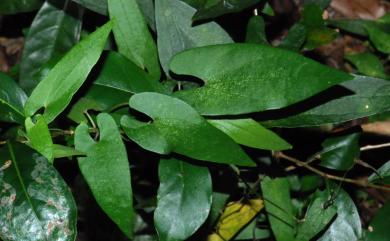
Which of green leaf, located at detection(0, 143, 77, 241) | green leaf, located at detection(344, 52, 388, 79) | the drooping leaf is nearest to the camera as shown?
green leaf, located at detection(0, 143, 77, 241)

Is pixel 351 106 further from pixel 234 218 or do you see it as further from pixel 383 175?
pixel 234 218

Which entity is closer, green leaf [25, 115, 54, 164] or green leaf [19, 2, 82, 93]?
green leaf [25, 115, 54, 164]

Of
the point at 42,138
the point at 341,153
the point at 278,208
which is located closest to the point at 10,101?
the point at 42,138

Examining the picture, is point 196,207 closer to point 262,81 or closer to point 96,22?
point 262,81

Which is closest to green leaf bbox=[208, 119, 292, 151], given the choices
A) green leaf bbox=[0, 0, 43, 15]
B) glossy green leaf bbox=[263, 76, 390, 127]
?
glossy green leaf bbox=[263, 76, 390, 127]

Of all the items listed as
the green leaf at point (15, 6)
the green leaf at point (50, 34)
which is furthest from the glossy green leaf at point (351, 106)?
the green leaf at point (15, 6)

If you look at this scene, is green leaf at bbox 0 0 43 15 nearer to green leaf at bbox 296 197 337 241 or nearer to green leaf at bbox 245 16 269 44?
green leaf at bbox 245 16 269 44

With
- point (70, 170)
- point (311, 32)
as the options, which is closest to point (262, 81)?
point (311, 32)

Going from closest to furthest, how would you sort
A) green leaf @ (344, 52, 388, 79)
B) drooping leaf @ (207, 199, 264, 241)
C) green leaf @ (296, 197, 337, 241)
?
green leaf @ (296, 197, 337, 241), drooping leaf @ (207, 199, 264, 241), green leaf @ (344, 52, 388, 79)
